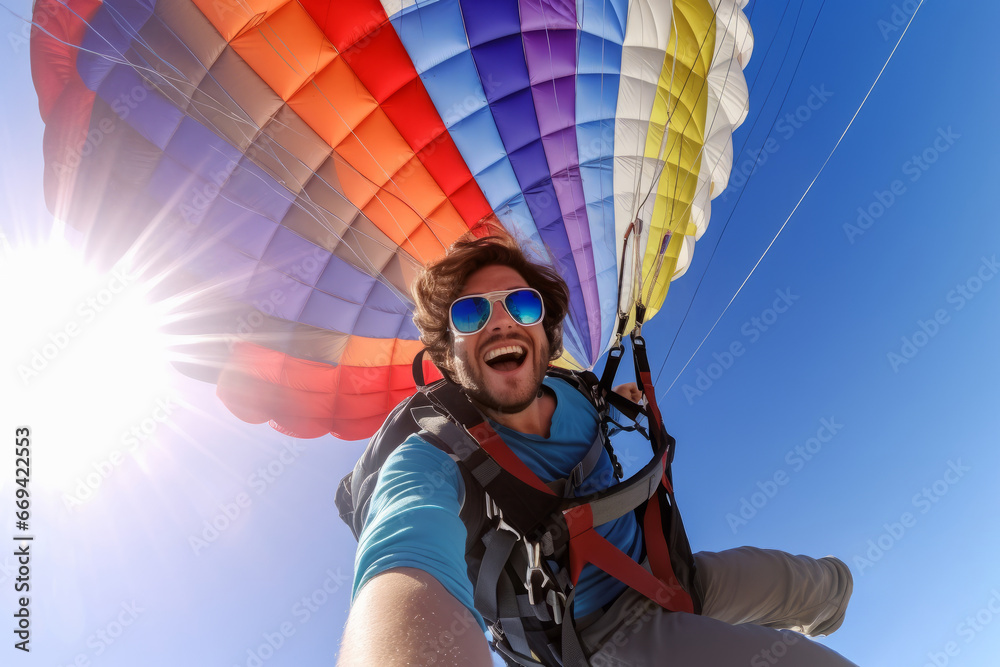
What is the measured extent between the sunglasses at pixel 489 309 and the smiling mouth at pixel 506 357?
0.12 metres

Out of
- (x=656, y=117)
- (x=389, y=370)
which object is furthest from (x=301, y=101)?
(x=656, y=117)

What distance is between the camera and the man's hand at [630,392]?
2723 millimetres

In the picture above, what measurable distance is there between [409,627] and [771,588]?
1753 mm

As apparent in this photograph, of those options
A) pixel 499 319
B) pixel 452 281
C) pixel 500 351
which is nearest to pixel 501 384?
pixel 500 351

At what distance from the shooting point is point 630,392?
8.99ft

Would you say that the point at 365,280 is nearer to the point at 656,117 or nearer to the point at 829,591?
the point at 656,117

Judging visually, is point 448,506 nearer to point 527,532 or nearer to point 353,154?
point 527,532

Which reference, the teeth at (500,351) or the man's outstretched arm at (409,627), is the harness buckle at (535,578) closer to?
the man's outstretched arm at (409,627)

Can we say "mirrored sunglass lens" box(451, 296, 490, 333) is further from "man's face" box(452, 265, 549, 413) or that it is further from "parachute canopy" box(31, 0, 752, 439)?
"parachute canopy" box(31, 0, 752, 439)

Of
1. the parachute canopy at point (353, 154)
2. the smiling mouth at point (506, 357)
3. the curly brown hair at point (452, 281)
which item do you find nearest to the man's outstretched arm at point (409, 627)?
→ the smiling mouth at point (506, 357)

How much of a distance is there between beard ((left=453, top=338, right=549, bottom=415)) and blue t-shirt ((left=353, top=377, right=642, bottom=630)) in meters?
0.10

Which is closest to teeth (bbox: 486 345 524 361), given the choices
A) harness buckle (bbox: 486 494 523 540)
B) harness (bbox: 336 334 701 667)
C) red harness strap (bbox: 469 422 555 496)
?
harness (bbox: 336 334 701 667)

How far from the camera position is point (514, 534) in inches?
65.7

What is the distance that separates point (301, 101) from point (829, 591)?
431 cm
